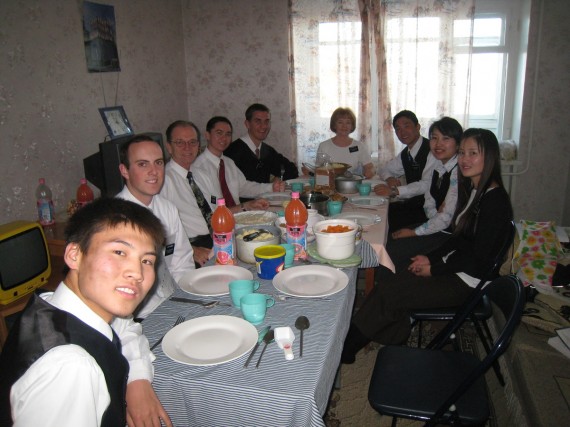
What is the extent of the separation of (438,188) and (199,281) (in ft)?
6.59

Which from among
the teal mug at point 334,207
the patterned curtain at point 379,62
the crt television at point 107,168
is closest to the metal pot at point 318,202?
the teal mug at point 334,207

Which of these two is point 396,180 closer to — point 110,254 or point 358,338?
point 358,338

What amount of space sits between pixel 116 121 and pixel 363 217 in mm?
2261

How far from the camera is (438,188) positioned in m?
2.96

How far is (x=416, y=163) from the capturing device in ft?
11.8

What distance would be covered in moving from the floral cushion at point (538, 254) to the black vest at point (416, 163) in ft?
3.63

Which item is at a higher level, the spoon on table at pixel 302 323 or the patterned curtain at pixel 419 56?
the patterned curtain at pixel 419 56

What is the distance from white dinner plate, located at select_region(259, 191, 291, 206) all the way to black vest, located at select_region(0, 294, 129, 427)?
6.51ft

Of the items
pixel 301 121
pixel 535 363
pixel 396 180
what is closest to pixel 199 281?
pixel 535 363

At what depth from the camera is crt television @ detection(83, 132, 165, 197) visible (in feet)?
9.08

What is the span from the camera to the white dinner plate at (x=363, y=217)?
7.64 ft

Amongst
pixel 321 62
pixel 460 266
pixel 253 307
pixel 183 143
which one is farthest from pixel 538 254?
pixel 321 62

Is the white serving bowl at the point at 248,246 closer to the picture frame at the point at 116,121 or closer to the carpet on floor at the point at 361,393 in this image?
the carpet on floor at the point at 361,393

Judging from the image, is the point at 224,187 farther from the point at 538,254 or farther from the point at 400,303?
the point at 538,254
